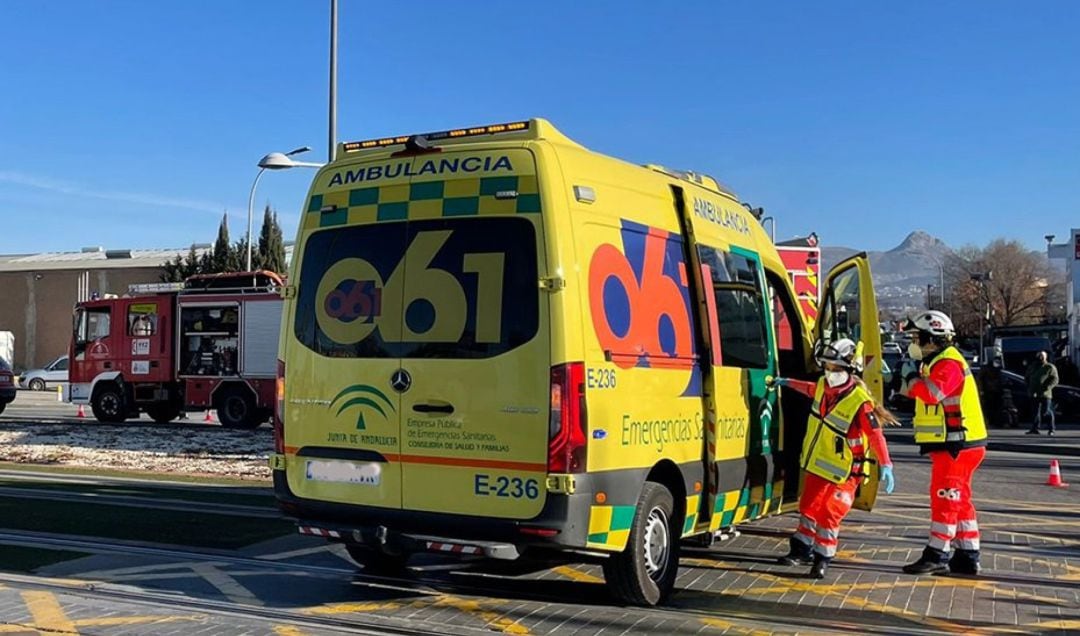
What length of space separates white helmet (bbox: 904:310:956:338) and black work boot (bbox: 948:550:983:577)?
1609 mm

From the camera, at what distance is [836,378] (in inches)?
289

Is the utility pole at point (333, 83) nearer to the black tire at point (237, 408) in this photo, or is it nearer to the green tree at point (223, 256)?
the black tire at point (237, 408)

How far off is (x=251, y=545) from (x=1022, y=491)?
952 cm

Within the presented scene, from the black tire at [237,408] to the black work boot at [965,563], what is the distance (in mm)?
16149

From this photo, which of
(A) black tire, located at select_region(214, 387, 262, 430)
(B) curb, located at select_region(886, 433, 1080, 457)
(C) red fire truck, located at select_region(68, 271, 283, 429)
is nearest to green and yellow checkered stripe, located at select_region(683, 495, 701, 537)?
(B) curb, located at select_region(886, 433, 1080, 457)

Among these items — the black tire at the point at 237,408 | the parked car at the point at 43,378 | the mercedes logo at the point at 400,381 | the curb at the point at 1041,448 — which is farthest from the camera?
the parked car at the point at 43,378

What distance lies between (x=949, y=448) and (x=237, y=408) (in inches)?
653

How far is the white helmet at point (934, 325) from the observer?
24.7ft

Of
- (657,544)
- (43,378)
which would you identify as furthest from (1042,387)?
(43,378)

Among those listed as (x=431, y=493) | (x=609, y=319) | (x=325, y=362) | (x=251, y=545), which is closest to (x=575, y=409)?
(x=609, y=319)

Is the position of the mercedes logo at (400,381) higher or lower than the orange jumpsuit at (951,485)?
higher

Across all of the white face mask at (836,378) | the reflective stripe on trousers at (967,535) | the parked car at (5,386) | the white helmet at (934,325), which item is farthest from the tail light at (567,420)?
the parked car at (5,386)

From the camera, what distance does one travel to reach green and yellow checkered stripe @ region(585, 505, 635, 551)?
554 centimetres

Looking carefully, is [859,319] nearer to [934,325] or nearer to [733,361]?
[934,325]
